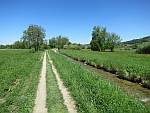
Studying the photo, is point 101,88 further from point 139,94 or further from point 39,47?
point 39,47

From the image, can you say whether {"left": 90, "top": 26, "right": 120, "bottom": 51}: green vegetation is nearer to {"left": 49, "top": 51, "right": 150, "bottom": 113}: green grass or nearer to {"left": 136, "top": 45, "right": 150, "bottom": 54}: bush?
{"left": 136, "top": 45, "right": 150, "bottom": 54}: bush

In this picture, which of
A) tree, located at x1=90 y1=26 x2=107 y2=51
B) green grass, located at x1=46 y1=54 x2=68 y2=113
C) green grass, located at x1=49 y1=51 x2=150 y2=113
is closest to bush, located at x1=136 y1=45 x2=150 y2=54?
tree, located at x1=90 y1=26 x2=107 y2=51

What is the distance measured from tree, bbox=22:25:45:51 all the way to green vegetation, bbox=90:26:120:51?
27401mm

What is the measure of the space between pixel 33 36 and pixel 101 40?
34.6 metres

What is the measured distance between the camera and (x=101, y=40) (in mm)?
134000

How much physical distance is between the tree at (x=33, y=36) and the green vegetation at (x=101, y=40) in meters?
27.4

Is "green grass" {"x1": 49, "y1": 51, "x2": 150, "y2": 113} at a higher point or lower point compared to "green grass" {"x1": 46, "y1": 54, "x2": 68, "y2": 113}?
higher

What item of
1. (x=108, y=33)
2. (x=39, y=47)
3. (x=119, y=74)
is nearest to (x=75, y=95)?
(x=119, y=74)

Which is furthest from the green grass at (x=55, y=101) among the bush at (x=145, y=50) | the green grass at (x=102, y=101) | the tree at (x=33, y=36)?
the tree at (x=33, y=36)

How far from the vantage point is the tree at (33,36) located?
408 ft

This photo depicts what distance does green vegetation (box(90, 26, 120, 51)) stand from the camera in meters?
134

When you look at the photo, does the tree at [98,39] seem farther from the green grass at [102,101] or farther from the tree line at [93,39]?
the green grass at [102,101]

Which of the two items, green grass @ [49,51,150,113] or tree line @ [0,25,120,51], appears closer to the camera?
green grass @ [49,51,150,113]

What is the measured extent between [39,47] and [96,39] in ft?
96.0
